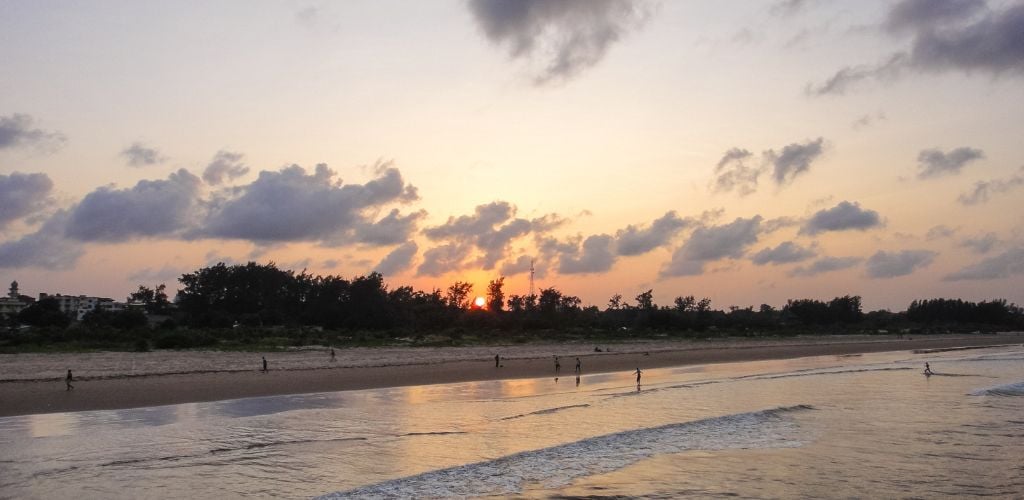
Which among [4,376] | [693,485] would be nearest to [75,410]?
[4,376]

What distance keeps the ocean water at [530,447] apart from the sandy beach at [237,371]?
9.54 feet

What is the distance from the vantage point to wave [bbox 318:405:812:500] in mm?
13195

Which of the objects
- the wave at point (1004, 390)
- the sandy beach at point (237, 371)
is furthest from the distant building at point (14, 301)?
the wave at point (1004, 390)

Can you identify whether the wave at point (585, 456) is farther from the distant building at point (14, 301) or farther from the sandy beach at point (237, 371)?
the distant building at point (14, 301)

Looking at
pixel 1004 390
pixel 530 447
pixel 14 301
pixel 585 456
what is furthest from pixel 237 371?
pixel 14 301

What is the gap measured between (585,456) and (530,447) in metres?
1.56

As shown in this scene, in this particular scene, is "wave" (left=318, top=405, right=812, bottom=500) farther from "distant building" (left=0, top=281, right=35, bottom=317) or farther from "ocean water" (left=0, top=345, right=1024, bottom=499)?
"distant building" (left=0, top=281, right=35, bottom=317)

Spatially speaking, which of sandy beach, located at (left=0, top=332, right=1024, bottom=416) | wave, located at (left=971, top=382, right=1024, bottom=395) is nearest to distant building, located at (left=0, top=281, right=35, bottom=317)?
sandy beach, located at (left=0, top=332, right=1024, bottom=416)

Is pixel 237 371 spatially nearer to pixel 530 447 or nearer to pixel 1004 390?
pixel 530 447

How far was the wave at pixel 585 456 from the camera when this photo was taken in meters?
13.2

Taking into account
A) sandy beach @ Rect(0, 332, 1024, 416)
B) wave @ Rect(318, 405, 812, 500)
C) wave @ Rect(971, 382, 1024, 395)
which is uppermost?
sandy beach @ Rect(0, 332, 1024, 416)

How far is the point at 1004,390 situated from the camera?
30391 millimetres

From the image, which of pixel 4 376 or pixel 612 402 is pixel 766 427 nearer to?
pixel 612 402

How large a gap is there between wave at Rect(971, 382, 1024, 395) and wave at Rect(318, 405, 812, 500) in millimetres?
13054
